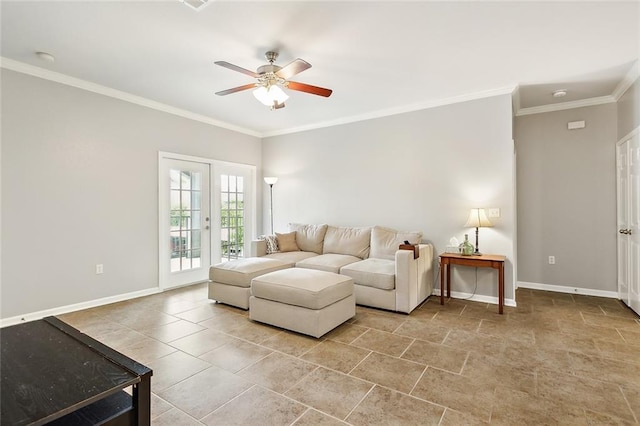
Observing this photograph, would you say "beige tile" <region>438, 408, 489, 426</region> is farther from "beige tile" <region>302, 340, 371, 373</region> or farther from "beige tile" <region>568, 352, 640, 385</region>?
"beige tile" <region>568, 352, 640, 385</region>

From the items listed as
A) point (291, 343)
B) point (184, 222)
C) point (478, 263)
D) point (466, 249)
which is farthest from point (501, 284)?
point (184, 222)

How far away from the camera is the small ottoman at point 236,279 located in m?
3.65

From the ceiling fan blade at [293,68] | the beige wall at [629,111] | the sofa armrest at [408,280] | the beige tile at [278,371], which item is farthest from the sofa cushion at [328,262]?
the beige wall at [629,111]

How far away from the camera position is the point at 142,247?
4316 millimetres

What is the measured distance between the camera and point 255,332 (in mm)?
3047

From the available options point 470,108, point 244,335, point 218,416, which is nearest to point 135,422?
point 218,416

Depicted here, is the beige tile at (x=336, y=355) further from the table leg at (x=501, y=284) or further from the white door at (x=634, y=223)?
the white door at (x=634, y=223)

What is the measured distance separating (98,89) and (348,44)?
312 centimetres

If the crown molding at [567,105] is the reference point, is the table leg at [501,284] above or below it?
below

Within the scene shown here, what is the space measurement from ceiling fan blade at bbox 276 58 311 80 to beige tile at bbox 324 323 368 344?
2373 mm

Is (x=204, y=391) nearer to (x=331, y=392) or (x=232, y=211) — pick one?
(x=331, y=392)

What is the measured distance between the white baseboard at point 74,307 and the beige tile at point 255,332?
1.96 m

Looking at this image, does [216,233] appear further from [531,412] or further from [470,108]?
[531,412]

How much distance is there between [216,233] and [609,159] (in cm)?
580
